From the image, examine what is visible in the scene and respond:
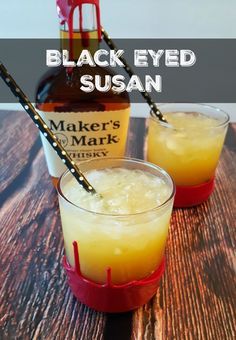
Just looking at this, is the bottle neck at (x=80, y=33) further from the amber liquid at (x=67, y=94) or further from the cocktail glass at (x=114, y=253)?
the cocktail glass at (x=114, y=253)

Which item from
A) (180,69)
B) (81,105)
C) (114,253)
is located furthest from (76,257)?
(180,69)

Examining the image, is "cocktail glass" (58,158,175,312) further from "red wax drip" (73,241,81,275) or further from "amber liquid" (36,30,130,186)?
"amber liquid" (36,30,130,186)

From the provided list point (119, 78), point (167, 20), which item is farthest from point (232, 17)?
point (119, 78)

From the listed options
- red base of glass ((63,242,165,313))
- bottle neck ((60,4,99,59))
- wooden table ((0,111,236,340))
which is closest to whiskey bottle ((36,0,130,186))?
bottle neck ((60,4,99,59))

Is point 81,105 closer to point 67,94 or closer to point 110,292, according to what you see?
point 67,94

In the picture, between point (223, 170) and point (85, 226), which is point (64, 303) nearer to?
point (85, 226)
